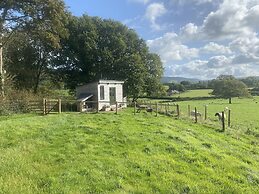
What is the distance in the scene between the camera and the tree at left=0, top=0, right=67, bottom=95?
3584 cm

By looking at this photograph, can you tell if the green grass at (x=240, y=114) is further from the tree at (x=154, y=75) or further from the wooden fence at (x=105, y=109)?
the tree at (x=154, y=75)

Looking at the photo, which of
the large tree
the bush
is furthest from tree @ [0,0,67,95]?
the large tree

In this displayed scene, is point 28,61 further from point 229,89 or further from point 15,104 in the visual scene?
point 229,89

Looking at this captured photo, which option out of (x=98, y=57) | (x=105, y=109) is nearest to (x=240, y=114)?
(x=98, y=57)

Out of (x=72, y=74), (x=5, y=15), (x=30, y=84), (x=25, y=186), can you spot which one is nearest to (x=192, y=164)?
(x=25, y=186)

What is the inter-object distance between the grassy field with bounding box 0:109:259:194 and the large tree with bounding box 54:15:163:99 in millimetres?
32693

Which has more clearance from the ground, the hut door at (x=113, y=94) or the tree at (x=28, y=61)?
the tree at (x=28, y=61)

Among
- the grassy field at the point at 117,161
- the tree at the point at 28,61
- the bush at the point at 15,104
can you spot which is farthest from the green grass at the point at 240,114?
the tree at the point at 28,61

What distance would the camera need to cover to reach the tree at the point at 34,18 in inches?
1411

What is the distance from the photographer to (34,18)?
121ft

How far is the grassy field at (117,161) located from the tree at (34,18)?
18.2 meters

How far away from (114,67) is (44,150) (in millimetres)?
39865

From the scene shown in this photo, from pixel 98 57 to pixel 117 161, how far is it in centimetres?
4051

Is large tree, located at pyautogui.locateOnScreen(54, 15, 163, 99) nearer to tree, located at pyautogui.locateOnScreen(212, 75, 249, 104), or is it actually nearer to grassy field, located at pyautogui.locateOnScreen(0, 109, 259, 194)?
grassy field, located at pyautogui.locateOnScreen(0, 109, 259, 194)
